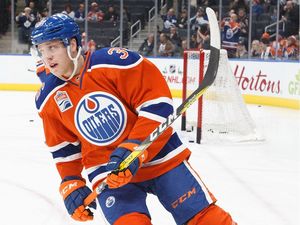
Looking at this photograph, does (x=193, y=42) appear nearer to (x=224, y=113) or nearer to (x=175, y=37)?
(x=175, y=37)

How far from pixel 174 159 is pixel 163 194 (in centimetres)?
12

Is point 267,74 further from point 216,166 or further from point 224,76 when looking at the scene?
point 216,166

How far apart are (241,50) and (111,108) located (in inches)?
296

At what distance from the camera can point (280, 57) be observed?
27.6 feet

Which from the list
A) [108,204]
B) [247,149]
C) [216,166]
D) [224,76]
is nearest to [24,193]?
[216,166]

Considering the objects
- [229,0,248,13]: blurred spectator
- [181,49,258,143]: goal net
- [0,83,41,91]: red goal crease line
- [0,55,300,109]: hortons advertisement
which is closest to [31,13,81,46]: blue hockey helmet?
[181,49,258,143]: goal net

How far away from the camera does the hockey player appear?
5.47ft

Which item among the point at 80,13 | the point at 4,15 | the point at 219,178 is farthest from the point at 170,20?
the point at 219,178

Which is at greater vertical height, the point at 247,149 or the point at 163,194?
the point at 163,194

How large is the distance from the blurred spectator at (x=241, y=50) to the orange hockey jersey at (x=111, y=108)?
7296mm

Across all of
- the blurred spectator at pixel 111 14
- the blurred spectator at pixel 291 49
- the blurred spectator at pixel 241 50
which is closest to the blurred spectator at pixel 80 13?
the blurred spectator at pixel 111 14

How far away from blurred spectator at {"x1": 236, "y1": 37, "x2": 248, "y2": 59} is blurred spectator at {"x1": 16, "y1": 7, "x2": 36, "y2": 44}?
12.5 ft

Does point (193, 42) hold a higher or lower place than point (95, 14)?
lower

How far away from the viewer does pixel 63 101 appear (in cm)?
174
